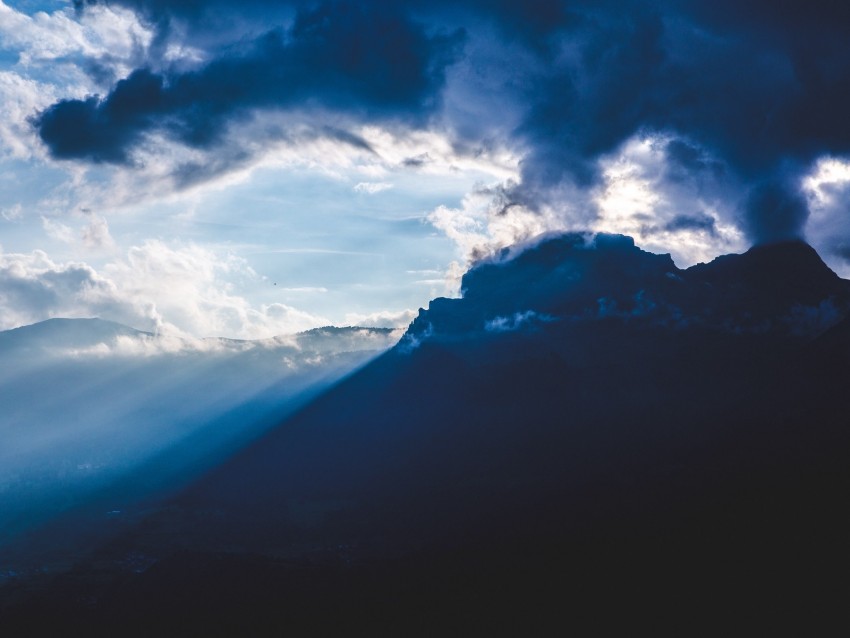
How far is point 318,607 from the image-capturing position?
19562 cm

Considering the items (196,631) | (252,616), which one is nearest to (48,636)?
(196,631)

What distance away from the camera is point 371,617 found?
615 ft

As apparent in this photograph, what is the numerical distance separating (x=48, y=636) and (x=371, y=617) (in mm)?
98641

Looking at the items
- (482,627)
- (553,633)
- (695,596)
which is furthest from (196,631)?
(695,596)

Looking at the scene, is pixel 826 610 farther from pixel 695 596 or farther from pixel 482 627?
pixel 482 627

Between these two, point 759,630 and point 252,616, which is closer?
point 759,630

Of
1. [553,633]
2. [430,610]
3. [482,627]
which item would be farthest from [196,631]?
[553,633]

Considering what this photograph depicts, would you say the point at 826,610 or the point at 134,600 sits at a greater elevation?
the point at 134,600

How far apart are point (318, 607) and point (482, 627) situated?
5357 centimetres

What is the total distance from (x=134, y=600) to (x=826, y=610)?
8491 inches

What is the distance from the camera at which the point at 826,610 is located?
18175 cm

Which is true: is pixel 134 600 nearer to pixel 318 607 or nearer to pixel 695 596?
pixel 318 607

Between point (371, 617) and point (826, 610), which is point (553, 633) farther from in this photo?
point (826, 610)

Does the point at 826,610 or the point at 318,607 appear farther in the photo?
the point at 318,607
